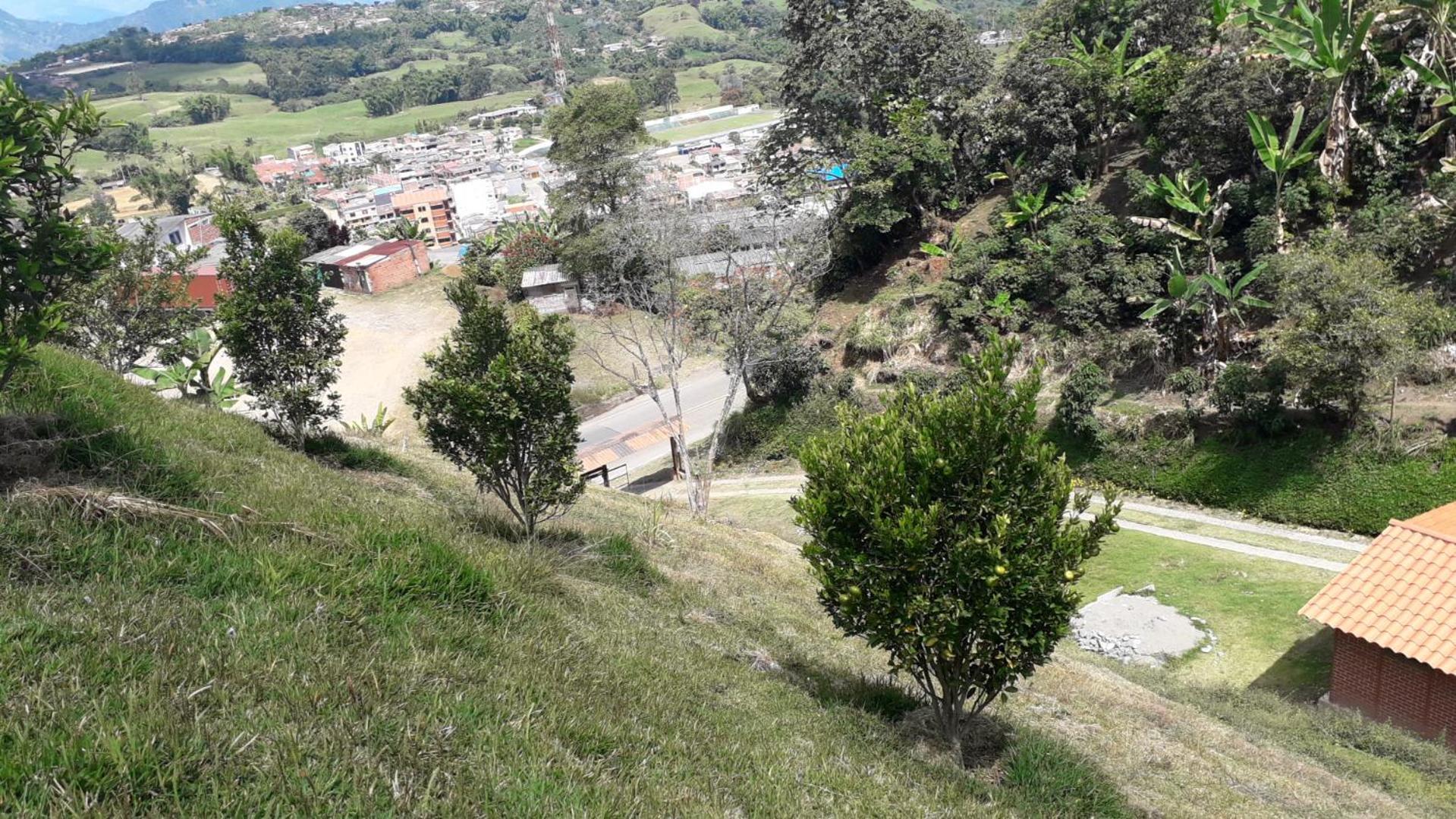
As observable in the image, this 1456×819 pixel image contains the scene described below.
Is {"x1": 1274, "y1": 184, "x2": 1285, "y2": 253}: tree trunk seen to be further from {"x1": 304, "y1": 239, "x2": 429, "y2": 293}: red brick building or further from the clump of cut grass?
{"x1": 304, "y1": 239, "x2": 429, "y2": 293}: red brick building

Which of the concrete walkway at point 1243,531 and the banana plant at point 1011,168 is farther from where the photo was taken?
the banana plant at point 1011,168

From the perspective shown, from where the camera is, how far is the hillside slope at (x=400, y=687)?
466 centimetres

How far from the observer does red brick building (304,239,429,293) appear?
165ft

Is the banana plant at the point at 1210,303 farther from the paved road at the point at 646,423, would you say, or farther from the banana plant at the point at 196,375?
the banana plant at the point at 196,375

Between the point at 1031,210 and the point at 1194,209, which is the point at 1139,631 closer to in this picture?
the point at 1194,209

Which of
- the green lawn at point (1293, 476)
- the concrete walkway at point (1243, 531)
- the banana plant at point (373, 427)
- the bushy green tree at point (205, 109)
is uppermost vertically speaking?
the bushy green tree at point (205, 109)

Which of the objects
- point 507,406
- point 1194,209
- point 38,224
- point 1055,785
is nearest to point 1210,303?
point 1194,209

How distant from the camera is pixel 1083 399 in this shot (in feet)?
80.0

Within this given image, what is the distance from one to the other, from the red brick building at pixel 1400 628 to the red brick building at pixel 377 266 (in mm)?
47605

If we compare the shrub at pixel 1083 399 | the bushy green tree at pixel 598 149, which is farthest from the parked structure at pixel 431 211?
the shrub at pixel 1083 399

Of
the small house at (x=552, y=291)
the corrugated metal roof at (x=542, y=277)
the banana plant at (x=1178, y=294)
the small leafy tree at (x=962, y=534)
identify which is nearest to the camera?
the small leafy tree at (x=962, y=534)

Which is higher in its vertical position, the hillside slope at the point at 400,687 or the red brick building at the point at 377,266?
the hillside slope at the point at 400,687

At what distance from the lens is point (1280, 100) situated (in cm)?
2581

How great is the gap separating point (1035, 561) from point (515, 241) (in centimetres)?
4686
